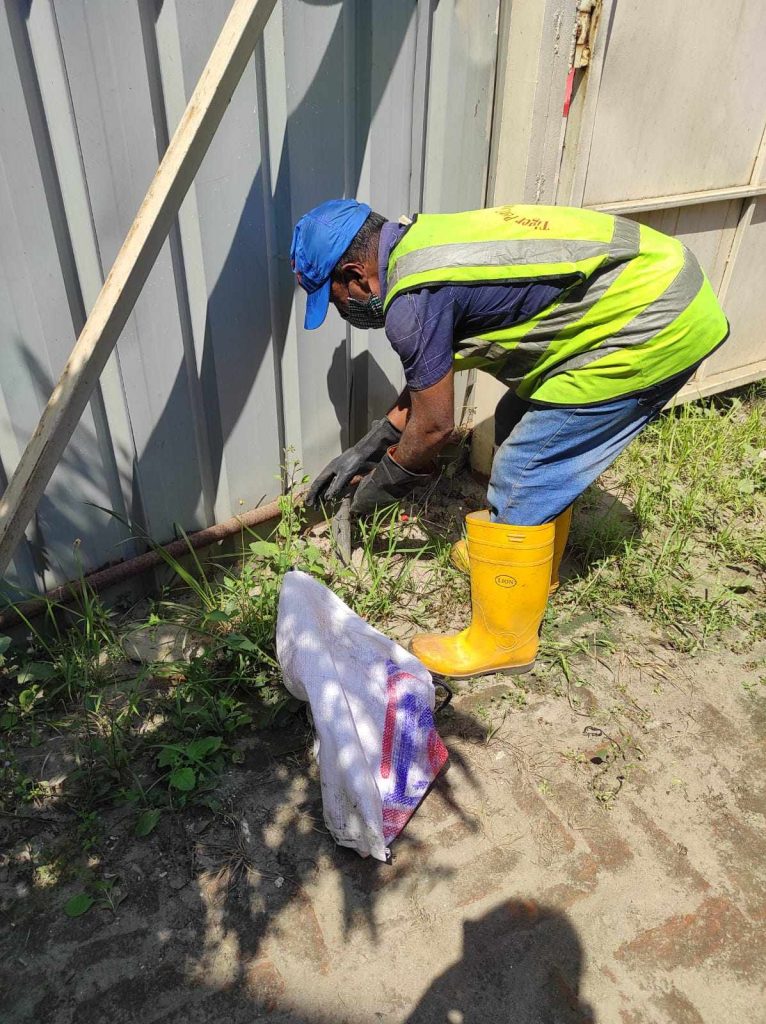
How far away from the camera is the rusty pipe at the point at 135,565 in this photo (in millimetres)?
2566

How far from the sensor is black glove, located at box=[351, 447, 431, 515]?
2727 millimetres

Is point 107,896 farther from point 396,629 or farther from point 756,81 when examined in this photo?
point 756,81

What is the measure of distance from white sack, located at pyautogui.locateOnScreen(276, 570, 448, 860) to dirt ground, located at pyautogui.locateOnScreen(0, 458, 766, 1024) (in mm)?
111

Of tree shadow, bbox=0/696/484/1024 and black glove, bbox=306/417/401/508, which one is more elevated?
black glove, bbox=306/417/401/508

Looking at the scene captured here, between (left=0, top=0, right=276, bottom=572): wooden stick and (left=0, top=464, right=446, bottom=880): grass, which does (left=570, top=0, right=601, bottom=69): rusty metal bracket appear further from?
(left=0, top=464, right=446, bottom=880): grass

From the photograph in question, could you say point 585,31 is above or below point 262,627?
above

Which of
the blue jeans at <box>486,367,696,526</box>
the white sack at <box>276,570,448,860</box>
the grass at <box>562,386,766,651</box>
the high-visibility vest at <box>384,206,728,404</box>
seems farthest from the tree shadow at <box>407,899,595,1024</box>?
the high-visibility vest at <box>384,206,728,404</box>

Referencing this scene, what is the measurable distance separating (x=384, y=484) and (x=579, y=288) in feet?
3.16

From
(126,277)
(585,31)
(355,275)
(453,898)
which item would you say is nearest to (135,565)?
(126,277)

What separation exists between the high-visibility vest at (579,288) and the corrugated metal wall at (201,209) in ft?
2.20

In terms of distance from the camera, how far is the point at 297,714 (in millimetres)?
2510

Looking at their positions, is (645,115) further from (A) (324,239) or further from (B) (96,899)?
(B) (96,899)

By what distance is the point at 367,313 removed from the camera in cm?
249

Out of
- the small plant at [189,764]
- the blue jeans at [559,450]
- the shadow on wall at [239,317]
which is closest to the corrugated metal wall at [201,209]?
the shadow on wall at [239,317]
